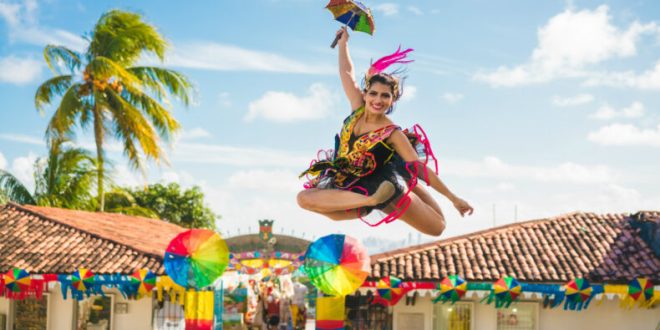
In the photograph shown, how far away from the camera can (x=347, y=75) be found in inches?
195

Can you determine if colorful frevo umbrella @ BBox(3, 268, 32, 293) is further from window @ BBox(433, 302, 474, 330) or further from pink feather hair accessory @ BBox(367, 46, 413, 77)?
pink feather hair accessory @ BBox(367, 46, 413, 77)

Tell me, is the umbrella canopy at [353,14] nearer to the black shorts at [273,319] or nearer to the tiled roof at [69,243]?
the tiled roof at [69,243]

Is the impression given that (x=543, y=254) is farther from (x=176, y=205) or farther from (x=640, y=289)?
(x=176, y=205)

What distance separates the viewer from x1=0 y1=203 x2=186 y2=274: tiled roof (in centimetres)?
1583

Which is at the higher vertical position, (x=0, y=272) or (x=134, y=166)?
(x=134, y=166)

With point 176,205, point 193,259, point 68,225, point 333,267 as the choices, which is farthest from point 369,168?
point 176,205

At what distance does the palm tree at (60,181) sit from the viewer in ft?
63.0

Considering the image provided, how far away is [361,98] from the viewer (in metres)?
4.86

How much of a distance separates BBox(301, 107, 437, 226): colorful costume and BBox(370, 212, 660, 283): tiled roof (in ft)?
35.2

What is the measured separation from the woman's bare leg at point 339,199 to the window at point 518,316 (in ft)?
38.8

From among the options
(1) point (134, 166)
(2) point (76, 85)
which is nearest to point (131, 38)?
(2) point (76, 85)

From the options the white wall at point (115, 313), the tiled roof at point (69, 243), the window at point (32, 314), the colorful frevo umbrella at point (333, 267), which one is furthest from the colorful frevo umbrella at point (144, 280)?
the colorful frevo umbrella at point (333, 267)

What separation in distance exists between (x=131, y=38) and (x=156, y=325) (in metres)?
A: 7.24

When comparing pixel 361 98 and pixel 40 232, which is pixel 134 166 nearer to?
pixel 40 232
